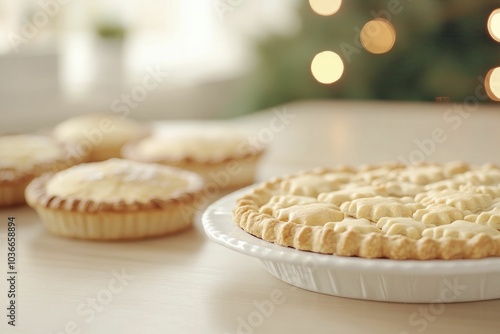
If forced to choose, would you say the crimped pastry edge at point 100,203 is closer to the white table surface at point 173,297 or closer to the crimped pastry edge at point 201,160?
the white table surface at point 173,297

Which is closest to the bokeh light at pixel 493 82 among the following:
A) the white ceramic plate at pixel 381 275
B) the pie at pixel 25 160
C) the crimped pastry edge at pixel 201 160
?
the crimped pastry edge at pixel 201 160

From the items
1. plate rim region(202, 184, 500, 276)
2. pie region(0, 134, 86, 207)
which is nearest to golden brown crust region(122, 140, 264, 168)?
pie region(0, 134, 86, 207)

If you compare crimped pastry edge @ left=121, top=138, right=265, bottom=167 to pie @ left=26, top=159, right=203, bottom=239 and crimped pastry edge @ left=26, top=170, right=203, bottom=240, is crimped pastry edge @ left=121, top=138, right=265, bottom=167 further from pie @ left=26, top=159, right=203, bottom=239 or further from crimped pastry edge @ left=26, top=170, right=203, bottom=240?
crimped pastry edge @ left=26, top=170, right=203, bottom=240

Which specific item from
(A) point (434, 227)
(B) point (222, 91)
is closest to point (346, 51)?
(B) point (222, 91)

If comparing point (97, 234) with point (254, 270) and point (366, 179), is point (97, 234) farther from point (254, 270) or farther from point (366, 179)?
point (366, 179)

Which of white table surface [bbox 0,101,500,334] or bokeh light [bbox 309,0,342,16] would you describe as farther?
bokeh light [bbox 309,0,342,16]

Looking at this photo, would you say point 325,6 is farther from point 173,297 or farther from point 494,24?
point 173,297

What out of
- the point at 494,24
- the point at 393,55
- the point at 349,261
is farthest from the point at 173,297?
the point at 393,55
